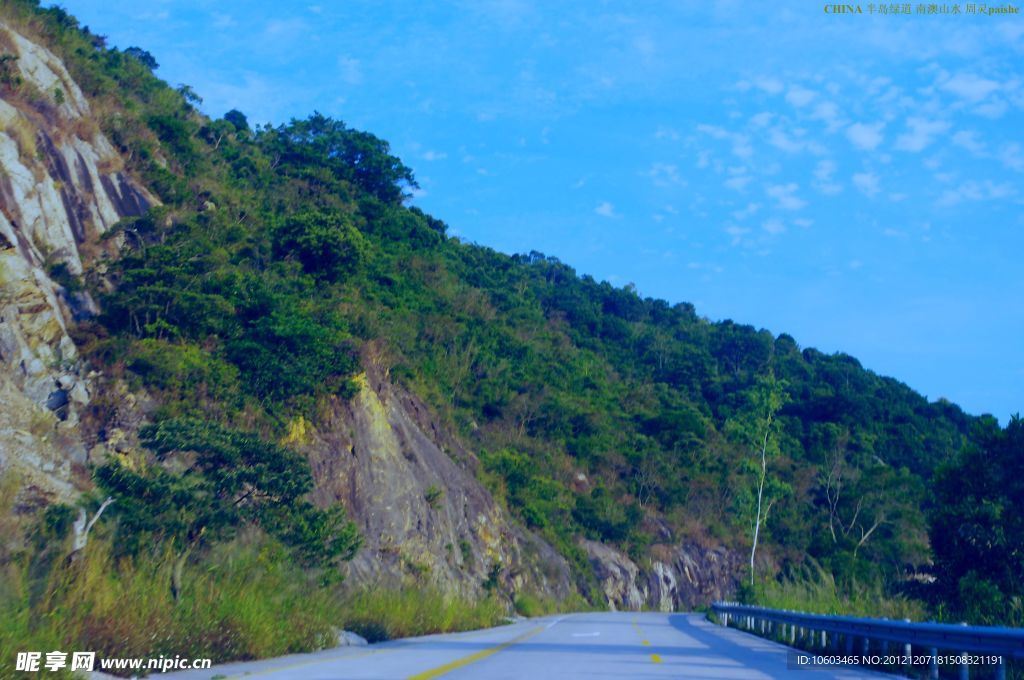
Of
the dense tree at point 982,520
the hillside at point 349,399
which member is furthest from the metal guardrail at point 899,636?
the hillside at point 349,399

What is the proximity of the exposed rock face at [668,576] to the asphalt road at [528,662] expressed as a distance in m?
40.4

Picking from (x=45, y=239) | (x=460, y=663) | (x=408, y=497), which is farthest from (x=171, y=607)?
(x=408, y=497)

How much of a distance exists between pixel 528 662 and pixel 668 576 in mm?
53383

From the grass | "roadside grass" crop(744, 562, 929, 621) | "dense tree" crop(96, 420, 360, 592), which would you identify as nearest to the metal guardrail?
"roadside grass" crop(744, 562, 929, 621)

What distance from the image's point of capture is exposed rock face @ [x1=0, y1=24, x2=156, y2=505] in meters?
21.0

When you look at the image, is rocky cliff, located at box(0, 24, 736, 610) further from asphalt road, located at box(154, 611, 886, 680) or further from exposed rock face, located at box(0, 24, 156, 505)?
asphalt road, located at box(154, 611, 886, 680)

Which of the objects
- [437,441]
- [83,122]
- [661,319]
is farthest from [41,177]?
[661,319]

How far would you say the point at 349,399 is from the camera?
105 feet

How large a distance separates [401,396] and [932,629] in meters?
30.0

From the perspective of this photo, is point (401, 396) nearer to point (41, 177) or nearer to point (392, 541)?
point (392, 541)

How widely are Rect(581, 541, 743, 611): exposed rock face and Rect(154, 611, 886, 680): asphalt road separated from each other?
132 ft

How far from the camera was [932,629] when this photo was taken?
38.5 ft

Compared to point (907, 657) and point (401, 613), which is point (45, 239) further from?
point (907, 657)

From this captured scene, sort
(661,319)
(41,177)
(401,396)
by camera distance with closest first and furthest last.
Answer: (41,177), (401,396), (661,319)
